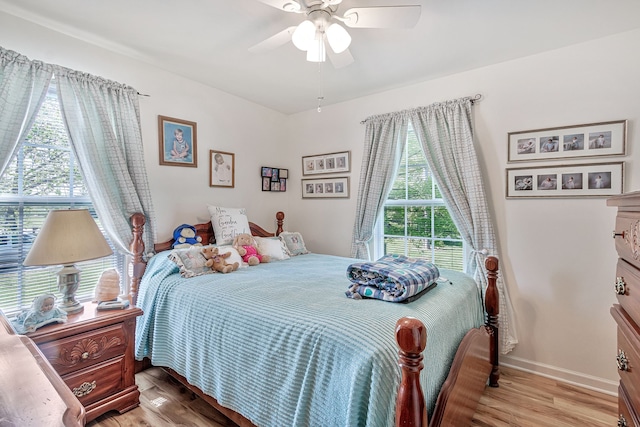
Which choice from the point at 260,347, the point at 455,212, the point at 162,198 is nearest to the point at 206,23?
the point at 162,198

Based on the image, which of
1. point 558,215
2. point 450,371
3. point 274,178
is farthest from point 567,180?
point 274,178

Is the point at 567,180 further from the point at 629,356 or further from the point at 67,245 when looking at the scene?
the point at 67,245

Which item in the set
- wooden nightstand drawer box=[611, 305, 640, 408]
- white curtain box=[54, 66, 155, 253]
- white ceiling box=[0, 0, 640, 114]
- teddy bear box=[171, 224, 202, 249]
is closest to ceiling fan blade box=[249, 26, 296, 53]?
white ceiling box=[0, 0, 640, 114]

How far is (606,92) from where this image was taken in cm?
213

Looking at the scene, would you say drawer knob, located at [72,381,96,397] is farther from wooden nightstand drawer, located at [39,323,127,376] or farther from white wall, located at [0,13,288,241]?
white wall, located at [0,13,288,241]

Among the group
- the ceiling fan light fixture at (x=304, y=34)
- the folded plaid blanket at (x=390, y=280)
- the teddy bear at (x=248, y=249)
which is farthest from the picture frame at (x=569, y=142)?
the teddy bear at (x=248, y=249)

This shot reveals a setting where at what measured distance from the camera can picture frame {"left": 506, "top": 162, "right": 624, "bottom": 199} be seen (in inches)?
82.7

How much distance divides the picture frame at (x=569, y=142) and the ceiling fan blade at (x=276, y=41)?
1.94 metres

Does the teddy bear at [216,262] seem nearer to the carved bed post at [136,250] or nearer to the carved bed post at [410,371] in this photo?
the carved bed post at [136,250]

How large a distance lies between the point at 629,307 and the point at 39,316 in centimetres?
257

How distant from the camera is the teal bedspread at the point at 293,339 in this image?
114 centimetres

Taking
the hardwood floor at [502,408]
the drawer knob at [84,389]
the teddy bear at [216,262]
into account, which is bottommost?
the hardwood floor at [502,408]

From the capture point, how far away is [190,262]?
7.13 ft

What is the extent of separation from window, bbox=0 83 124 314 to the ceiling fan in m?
1.58
